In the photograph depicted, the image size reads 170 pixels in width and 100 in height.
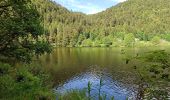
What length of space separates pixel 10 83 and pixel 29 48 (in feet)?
9.22

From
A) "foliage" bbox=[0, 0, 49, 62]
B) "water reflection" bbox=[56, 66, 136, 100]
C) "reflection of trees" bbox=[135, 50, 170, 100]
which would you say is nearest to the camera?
"reflection of trees" bbox=[135, 50, 170, 100]

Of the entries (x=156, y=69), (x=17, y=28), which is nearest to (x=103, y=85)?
(x=17, y=28)

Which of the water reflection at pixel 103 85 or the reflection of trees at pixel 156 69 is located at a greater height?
the reflection of trees at pixel 156 69

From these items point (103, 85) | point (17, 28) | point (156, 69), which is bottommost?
point (103, 85)

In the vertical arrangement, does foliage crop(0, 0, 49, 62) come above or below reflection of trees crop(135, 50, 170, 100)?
above

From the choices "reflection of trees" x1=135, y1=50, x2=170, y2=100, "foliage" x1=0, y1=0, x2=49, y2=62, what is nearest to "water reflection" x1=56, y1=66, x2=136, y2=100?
"foliage" x1=0, y1=0, x2=49, y2=62

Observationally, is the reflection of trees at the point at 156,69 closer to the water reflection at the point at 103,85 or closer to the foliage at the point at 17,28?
the foliage at the point at 17,28

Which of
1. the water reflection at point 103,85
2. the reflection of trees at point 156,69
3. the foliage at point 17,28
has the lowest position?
the water reflection at point 103,85

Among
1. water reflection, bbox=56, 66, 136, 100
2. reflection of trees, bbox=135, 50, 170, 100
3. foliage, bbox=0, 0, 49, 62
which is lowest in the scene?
water reflection, bbox=56, 66, 136, 100

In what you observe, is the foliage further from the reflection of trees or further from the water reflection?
the water reflection

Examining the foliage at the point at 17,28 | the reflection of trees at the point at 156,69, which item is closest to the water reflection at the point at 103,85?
the foliage at the point at 17,28

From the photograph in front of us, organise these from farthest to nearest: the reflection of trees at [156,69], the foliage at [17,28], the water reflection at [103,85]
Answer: the water reflection at [103,85], the foliage at [17,28], the reflection of trees at [156,69]

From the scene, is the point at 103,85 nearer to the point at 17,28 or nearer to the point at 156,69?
the point at 17,28

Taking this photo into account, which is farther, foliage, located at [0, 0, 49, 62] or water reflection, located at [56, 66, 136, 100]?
water reflection, located at [56, 66, 136, 100]
